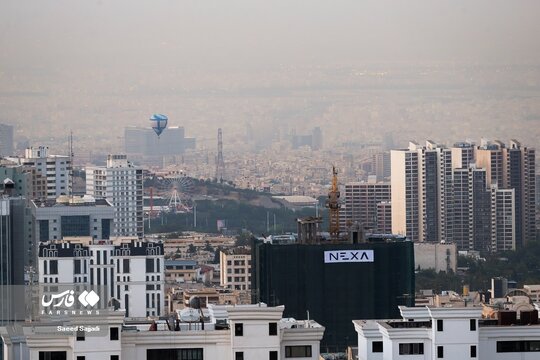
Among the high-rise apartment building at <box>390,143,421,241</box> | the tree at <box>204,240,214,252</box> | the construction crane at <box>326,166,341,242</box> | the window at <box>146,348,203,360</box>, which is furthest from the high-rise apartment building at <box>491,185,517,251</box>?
the window at <box>146,348,203,360</box>

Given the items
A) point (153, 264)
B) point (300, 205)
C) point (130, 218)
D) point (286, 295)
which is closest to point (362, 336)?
point (286, 295)

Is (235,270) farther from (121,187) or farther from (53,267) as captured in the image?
(121,187)

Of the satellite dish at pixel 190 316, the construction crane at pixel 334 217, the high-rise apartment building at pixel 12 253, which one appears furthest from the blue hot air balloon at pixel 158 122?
the satellite dish at pixel 190 316

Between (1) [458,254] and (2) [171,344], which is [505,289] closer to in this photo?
(1) [458,254]

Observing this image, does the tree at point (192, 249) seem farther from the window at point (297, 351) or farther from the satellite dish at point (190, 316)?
the window at point (297, 351)

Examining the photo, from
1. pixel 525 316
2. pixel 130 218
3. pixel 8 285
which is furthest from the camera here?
pixel 130 218

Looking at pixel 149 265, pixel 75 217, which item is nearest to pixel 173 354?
pixel 149 265

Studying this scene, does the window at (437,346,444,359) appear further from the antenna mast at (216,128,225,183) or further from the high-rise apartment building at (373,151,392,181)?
the antenna mast at (216,128,225,183)
